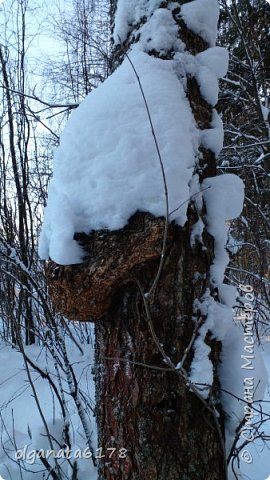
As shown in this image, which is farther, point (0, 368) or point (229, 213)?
point (0, 368)

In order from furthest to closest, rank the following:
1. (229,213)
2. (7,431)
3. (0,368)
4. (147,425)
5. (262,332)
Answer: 1. (262,332)
2. (0,368)
3. (7,431)
4. (229,213)
5. (147,425)

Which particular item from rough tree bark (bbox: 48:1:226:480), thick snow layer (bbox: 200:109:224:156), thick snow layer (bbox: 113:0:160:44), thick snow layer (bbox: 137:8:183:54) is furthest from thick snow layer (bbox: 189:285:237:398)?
thick snow layer (bbox: 113:0:160:44)

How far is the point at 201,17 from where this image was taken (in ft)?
4.22

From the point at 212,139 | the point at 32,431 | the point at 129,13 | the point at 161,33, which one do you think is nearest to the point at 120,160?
the point at 212,139

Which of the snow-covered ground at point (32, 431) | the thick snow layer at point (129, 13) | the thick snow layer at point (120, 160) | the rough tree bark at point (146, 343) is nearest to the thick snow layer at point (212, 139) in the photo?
the thick snow layer at point (120, 160)

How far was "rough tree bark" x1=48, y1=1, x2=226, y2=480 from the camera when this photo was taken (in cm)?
101

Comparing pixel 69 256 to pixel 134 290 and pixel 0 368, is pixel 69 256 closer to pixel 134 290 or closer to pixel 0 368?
pixel 134 290

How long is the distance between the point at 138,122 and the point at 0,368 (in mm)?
2752

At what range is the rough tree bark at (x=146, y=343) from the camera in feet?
3.32

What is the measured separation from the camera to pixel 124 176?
3.46 feet

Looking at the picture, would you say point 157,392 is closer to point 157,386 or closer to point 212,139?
point 157,386

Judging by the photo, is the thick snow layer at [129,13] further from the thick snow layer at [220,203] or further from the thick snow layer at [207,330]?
the thick snow layer at [207,330]

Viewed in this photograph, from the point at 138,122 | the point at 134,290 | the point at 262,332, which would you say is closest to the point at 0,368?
the point at 134,290

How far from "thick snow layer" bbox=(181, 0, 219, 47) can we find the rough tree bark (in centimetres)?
69
